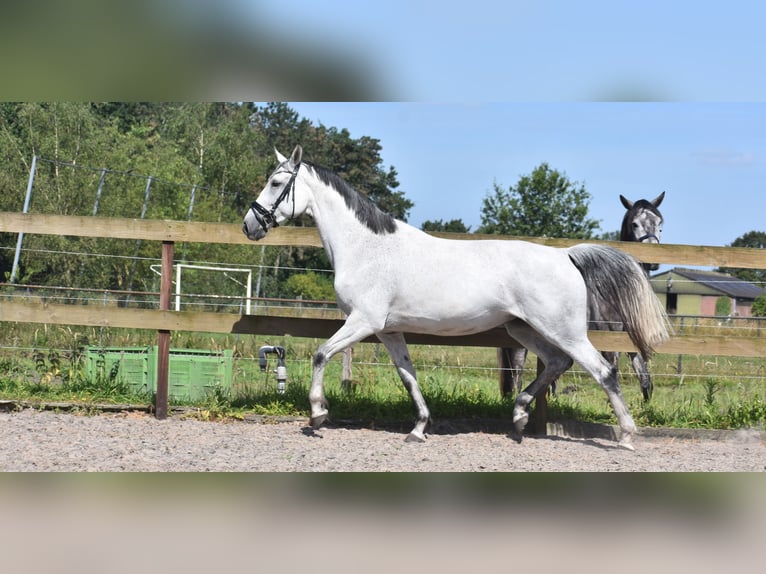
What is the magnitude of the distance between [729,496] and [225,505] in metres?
1.20

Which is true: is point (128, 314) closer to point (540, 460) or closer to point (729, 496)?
point (540, 460)

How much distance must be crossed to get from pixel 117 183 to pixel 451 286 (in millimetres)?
13663

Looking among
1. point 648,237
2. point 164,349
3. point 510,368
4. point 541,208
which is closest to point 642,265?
point 648,237

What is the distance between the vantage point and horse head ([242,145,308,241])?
17.3 feet

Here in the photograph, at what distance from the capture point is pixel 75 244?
15.1 metres

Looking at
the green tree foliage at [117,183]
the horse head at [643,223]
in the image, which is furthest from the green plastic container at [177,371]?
the horse head at [643,223]

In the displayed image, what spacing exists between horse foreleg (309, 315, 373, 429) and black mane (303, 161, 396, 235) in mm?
703

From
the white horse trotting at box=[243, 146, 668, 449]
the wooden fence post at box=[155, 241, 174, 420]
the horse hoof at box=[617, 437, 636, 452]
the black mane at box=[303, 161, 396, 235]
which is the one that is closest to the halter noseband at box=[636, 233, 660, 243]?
the white horse trotting at box=[243, 146, 668, 449]

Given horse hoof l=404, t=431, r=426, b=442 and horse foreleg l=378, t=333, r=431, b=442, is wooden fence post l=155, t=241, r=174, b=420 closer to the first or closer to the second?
horse foreleg l=378, t=333, r=431, b=442

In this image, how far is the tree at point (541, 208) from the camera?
138 feet

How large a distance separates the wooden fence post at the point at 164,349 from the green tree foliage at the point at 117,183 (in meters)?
1.23

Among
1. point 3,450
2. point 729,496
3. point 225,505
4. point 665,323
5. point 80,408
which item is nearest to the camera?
point 225,505

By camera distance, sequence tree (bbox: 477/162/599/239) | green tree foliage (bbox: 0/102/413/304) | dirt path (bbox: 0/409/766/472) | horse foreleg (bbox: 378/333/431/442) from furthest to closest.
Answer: tree (bbox: 477/162/599/239) → green tree foliage (bbox: 0/102/413/304) → horse foreleg (bbox: 378/333/431/442) → dirt path (bbox: 0/409/766/472)

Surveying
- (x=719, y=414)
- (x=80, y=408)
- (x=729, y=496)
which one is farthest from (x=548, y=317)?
(x=80, y=408)
